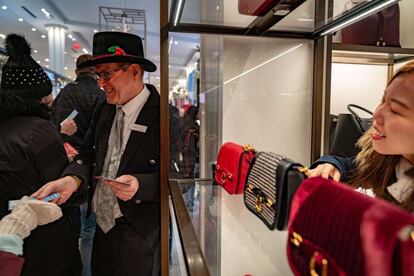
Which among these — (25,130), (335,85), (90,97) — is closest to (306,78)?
(335,85)

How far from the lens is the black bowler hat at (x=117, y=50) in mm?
1267

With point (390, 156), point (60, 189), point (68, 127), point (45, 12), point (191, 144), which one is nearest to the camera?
point (390, 156)

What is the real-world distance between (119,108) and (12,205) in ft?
1.83

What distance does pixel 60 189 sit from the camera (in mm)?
1206

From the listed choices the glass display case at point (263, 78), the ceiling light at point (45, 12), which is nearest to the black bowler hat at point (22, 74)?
the glass display case at point (263, 78)

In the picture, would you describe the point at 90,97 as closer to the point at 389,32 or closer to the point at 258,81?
the point at 258,81

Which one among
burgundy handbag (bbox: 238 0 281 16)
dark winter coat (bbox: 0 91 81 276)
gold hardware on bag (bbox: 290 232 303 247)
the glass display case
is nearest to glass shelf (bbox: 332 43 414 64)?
the glass display case

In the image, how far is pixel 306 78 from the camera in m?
1.37

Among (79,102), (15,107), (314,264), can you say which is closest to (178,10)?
(15,107)

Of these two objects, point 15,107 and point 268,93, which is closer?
point 15,107

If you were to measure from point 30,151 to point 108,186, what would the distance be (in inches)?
13.6

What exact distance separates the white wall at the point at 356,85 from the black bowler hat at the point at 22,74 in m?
1.27

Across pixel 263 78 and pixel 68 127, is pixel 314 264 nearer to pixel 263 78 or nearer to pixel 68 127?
pixel 263 78

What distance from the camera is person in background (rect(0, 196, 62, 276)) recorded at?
761 millimetres
